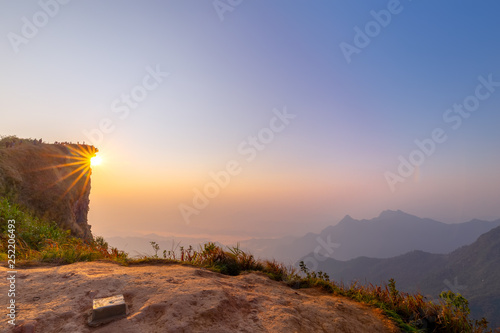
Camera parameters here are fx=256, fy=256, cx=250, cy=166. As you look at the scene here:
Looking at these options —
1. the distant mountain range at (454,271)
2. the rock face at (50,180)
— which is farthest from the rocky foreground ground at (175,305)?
the distant mountain range at (454,271)

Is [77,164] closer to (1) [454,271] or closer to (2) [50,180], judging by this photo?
(2) [50,180]

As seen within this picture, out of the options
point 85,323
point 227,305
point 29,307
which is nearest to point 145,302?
point 85,323

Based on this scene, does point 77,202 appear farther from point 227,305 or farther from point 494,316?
point 494,316

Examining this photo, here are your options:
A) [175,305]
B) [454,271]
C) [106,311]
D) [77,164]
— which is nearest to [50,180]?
[77,164]

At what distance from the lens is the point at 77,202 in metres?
23.9

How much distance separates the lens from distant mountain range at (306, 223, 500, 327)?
275ft

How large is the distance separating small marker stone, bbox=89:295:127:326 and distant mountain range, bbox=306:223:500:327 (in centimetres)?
9172

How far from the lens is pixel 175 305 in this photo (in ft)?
13.5

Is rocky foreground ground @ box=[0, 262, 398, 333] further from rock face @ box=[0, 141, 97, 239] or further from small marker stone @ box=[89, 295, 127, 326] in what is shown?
rock face @ box=[0, 141, 97, 239]

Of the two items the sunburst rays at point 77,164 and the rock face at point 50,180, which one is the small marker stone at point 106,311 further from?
the sunburst rays at point 77,164

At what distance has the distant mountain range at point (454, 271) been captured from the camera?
83.9 meters

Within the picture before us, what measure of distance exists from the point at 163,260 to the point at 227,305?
3.43 meters

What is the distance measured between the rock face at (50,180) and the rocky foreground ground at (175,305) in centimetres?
1338

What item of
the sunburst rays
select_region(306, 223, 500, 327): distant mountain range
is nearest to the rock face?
the sunburst rays
